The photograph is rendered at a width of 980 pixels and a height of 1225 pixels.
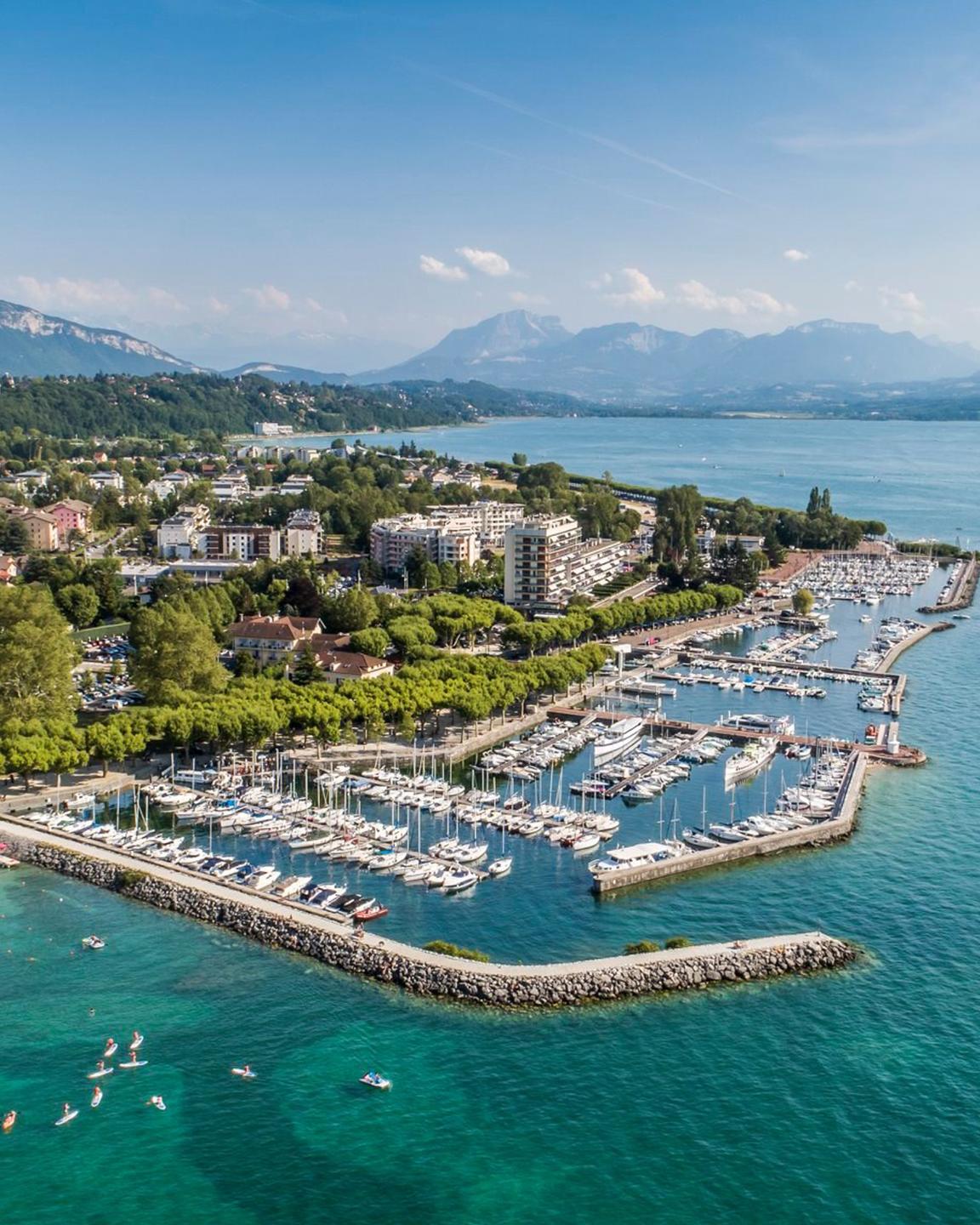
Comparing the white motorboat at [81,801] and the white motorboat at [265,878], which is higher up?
the white motorboat at [81,801]

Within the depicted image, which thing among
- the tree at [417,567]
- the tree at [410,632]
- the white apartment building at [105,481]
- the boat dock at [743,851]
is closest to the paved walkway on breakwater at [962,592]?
the tree at [417,567]

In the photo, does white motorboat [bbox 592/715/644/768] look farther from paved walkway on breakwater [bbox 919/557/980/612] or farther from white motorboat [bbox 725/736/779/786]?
paved walkway on breakwater [bbox 919/557/980/612]

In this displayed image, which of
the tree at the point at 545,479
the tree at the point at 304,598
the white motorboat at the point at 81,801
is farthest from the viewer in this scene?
the tree at the point at 545,479

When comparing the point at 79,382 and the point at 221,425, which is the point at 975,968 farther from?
the point at 79,382

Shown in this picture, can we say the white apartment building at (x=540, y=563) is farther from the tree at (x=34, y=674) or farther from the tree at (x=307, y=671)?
the tree at (x=34, y=674)

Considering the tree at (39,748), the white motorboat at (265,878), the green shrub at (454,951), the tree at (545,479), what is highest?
the tree at (545,479)

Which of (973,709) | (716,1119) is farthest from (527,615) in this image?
(716,1119)

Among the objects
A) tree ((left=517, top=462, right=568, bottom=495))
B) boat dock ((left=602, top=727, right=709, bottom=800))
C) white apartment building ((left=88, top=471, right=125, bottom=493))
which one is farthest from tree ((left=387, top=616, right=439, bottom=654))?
white apartment building ((left=88, top=471, right=125, bottom=493))

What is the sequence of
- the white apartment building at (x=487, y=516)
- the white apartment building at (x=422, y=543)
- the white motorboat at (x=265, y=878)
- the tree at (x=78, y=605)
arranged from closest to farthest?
1. the white motorboat at (x=265, y=878)
2. the tree at (x=78, y=605)
3. the white apartment building at (x=422, y=543)
4. the white apartment building at (x=487, y=516)
